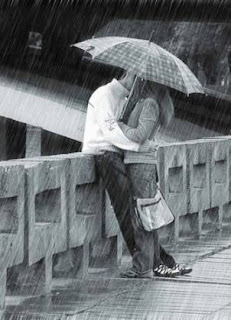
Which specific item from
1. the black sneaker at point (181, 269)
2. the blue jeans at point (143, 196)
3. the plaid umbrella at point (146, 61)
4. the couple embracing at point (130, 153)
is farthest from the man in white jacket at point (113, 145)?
the black sneaker at point (181, 269)

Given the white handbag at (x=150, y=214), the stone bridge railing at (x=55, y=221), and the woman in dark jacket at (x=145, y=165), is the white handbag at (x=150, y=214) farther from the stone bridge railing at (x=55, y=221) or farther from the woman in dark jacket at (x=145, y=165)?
the stone bridge railing at (x=55, y=221)

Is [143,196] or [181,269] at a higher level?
[143,196]

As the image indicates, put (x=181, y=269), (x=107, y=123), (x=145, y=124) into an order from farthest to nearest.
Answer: (x=181, y=269) < (x=107, y=123) < (x=145, y=124)

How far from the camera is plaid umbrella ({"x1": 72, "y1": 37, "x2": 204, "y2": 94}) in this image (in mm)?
10500

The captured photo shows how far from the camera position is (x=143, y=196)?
10.7 metres

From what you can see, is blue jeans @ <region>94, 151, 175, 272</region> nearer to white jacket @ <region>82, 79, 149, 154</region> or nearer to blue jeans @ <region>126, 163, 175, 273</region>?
blue jeans @ <region>126, 163, 175, 273</region>

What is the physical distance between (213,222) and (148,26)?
53.1 ft

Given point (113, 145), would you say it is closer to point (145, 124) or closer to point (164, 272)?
point (145, 124)

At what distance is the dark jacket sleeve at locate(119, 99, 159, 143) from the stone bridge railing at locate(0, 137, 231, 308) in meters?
0.52

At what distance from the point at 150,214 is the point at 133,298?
1.09 meters

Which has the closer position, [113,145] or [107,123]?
[107,123]

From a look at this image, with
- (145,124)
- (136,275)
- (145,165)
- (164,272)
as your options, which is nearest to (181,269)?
(164,272)

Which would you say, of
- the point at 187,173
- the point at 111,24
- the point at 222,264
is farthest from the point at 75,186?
the point at 111,24

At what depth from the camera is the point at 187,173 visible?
45.9 ft
